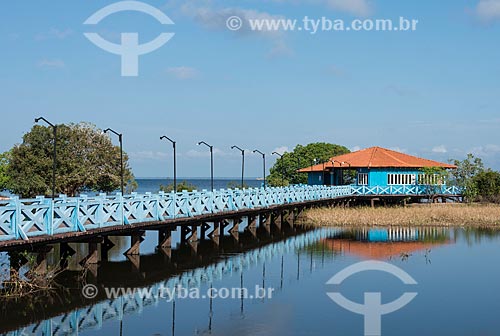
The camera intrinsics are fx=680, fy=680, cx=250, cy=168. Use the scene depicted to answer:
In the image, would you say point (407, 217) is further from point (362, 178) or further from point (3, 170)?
point (3, 170)

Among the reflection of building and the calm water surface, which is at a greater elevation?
the reflection of building

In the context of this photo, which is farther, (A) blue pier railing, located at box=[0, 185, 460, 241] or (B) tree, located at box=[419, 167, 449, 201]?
(B) tree, located at box=[419, 167, 449, 201]

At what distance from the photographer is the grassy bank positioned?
41.8 m

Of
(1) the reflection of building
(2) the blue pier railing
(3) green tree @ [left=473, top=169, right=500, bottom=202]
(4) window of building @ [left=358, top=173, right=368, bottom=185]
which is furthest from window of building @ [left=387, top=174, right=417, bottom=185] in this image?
(1) the reflection of building

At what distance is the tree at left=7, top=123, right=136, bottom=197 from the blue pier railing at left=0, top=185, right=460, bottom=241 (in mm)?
15275

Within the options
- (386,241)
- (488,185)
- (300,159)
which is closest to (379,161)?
(488,185)

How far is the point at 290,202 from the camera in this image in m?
43.8

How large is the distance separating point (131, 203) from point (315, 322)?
35.2ft

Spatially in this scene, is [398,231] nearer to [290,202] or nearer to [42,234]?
[290,202]

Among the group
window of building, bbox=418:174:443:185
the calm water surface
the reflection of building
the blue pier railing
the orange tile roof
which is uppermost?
the orange tile roof

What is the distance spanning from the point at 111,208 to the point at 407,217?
24179 mm

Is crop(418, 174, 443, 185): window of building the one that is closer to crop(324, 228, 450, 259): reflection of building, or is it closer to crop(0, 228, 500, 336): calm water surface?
crop(324, 228, 450, 259): reflection of building

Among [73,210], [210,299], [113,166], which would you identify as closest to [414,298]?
[210,299]

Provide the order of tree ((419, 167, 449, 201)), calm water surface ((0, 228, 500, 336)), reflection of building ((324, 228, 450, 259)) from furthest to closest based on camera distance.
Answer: tree ((419, 167, 449, 201)) → reflection of building ((324, 228, 450, 259)) → calm water surface ((0, 228, 500, 336))
